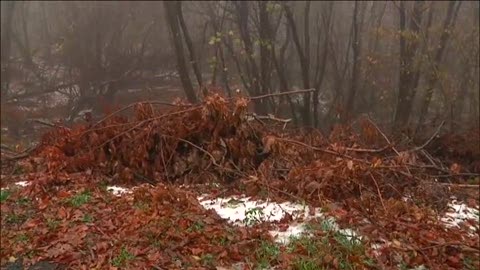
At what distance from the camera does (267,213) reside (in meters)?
5.94

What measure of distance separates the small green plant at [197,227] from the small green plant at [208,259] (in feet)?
1.65

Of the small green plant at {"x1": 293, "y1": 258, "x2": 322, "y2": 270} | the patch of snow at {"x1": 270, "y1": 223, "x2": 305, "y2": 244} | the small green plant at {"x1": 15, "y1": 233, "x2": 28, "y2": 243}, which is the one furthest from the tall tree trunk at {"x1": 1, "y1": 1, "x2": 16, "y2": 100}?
the small green plant at {"x1": 293, "y1": 258, "x2": 322, "y2": 270}

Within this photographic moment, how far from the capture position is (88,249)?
16.8 feet

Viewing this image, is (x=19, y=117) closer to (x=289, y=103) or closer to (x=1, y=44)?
(x=1, y=44)

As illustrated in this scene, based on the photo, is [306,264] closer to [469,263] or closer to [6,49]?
[469,263]

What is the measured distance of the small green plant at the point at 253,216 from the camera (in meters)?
5.69

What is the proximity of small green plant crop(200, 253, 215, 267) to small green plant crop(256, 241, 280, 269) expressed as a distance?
390 millimetres

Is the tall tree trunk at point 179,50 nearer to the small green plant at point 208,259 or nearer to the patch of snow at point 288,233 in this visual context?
the patch of snow at point 288,233

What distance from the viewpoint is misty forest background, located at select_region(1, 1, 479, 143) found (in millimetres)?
15758

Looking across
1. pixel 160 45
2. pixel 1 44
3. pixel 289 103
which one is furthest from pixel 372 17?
pixel 1 44

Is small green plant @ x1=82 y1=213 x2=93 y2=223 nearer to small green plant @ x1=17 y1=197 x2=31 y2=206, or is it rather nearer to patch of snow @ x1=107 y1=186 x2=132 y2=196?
patch of snow @ x1=107 y1=186 x2=132 y2=196

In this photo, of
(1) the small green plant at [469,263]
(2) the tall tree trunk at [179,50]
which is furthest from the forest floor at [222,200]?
(2) the tall tree trunk at [179,50]

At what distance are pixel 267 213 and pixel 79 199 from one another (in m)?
2.24

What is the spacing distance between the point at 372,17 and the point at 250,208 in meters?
17.8
